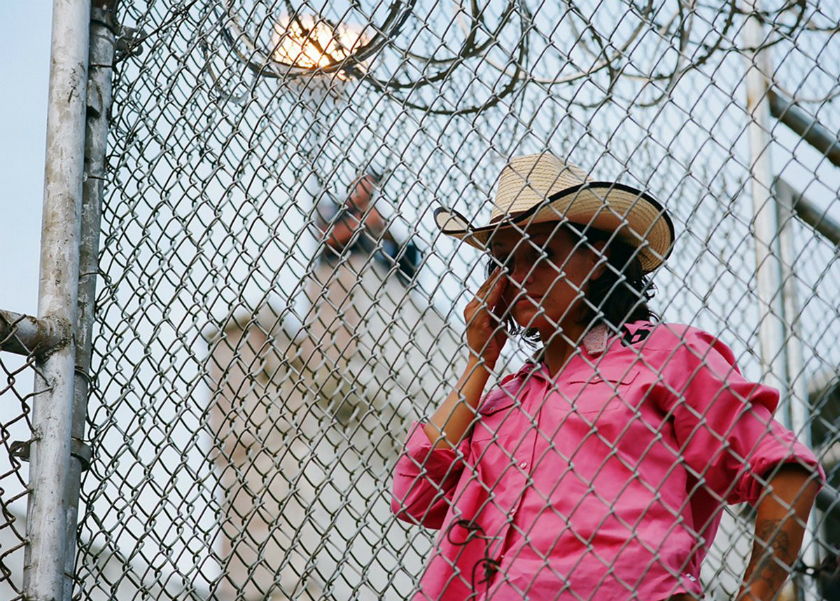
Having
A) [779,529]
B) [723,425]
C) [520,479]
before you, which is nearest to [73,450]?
[520,479]

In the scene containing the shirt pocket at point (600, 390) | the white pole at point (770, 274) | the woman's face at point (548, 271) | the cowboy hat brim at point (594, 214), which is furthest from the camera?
the white pole at point (770, 274)

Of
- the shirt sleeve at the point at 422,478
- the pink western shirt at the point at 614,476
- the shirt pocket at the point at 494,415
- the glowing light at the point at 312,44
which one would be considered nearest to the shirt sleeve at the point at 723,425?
the pink western shirt at the point at 614,476

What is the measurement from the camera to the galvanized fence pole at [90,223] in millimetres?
3043

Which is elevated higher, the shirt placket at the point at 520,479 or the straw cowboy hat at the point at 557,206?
the straw cowboy hat at the point at 557,206

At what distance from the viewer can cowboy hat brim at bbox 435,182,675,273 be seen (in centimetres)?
271

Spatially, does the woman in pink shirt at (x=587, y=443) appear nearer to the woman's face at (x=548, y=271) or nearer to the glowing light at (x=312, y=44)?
the woman's face at (x=548, y=271)

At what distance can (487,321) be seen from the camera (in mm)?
2943

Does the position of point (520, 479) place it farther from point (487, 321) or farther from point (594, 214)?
point (594, 214)

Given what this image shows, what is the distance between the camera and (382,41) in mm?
3137

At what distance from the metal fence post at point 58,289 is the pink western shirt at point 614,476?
925 mm

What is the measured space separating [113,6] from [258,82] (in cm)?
55

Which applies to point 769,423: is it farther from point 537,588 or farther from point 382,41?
point 382,41

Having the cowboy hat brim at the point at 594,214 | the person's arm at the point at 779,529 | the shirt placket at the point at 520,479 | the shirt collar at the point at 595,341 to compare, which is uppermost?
the cowboy hat brim at the point at 594,214

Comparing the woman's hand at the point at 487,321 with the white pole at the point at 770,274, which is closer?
the woman's hand at the point at 487,321
